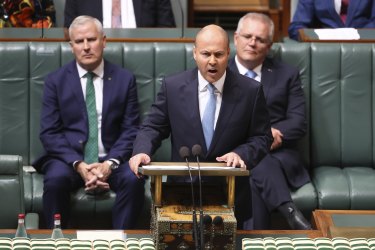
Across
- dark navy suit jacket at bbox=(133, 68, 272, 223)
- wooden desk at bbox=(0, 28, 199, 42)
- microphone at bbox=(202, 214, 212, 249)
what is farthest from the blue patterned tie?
microphone at bbox=(202, 214, 212, 249)

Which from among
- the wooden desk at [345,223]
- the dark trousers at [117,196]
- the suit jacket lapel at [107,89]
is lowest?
the dark trousers at [117,196]

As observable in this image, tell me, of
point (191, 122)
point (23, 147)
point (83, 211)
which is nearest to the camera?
point (191, 122)

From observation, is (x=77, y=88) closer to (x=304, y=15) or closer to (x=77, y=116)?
(x=77, y=116)

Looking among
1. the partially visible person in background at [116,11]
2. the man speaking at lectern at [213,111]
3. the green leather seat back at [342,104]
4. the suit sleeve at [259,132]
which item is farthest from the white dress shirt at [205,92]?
the partially visible person in background at [116,11]

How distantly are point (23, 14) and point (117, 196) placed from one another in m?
1.66

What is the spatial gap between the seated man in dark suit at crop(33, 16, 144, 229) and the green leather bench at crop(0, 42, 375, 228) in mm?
171

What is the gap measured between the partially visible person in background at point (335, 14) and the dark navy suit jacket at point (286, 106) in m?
0.70

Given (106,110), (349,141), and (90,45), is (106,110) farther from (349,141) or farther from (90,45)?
(349,141)

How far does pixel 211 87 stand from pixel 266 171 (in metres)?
0.77

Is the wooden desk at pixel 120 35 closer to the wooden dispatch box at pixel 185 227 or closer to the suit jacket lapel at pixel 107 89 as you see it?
the suit jacket lapel at pixel 107 89

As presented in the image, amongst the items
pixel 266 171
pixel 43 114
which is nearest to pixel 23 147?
pixel 43 114

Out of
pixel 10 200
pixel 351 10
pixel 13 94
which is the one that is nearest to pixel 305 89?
pixel 351 10

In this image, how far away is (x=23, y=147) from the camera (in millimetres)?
4930

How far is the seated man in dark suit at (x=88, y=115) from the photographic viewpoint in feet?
15.1
